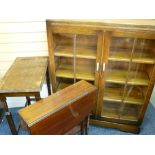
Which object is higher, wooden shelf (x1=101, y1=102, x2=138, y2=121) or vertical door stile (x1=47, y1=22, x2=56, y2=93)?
Answer: vertical door stile (x1=47, y1=22, x2=56, y2=93)

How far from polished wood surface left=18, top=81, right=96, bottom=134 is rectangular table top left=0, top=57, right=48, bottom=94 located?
253mm

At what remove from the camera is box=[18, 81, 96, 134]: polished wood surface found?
47.2 inches

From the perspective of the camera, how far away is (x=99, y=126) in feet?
7.10

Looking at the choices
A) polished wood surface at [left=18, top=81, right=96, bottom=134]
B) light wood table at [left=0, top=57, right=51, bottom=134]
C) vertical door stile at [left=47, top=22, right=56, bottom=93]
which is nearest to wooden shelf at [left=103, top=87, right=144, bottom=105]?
polished wood surface at [left=18, top=81, right=96, bottom=134]

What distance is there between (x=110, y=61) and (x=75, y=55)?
0.42 meters

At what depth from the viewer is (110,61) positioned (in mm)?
1849

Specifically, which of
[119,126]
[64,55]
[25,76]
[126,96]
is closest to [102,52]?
[64,55]

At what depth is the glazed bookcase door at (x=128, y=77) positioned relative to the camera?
5.48ft

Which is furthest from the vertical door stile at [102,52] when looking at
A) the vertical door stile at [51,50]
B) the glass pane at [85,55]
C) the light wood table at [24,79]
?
the light wood table at [24,79]

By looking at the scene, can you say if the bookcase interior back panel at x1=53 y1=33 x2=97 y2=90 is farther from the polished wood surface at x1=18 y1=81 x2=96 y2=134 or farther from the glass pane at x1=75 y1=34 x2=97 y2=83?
the polished wood surface at x1=18 y1=81 x2=96 y2=134

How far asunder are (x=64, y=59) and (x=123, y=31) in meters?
0.86

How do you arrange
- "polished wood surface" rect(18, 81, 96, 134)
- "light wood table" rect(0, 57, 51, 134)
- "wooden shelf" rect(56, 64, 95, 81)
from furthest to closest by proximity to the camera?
"wooden shelf" rect(56, 64, 95, 81), "light wood table" rect(0, 57, 51, 134), "polished wood surface" rect(18, 81, 96, 134)
